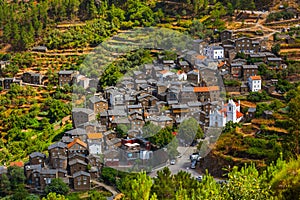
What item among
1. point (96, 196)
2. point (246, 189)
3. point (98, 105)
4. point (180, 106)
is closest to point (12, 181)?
point (96, 196)

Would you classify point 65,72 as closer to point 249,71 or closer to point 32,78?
point 32,78

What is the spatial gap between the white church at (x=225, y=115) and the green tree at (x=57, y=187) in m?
3.90

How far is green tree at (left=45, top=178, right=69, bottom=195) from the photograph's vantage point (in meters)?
11.1

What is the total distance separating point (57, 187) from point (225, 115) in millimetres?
4301

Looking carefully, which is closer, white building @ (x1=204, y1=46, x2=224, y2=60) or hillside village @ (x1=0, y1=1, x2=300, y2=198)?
hillside village @ (x1=0, y1=1, x2=300, y2=198)

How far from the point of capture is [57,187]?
11094mm

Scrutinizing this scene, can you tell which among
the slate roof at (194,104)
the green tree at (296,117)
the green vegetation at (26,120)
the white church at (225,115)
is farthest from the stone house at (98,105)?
the green tree at (296,117)

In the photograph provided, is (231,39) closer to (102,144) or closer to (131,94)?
(131,94)

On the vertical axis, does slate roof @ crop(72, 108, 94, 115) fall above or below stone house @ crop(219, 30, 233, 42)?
below

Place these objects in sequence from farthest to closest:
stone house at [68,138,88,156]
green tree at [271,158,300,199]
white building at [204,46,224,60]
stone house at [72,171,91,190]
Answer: white building at [204,46,224,60]
stone house at [68,138,88,156]
stone house at [72,171,91,190]
green tree at [271,158,300,199]

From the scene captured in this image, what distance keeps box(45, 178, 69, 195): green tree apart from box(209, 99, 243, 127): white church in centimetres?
390

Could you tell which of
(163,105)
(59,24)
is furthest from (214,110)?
(59,24)

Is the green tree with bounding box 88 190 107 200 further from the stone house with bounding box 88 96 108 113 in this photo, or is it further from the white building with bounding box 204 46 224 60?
the white building with bounding box 204 46 224 60

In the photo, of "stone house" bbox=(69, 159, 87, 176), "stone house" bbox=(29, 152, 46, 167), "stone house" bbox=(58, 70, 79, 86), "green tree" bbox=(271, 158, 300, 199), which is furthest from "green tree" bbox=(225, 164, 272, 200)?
"stone house" bbox=(58, 70, 79, 86)
